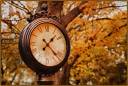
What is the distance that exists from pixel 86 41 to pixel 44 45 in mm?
661

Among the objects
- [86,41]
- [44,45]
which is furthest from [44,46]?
[86,41]

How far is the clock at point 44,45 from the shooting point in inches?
84.9

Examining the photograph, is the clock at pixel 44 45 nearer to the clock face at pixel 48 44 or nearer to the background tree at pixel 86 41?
the clock face at pixel 48 44

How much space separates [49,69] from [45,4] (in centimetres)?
56

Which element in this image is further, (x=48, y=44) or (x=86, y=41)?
(x=86, y=41)

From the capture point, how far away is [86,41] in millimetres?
2818

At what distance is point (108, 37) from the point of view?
9.29 feet

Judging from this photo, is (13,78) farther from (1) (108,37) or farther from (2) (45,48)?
(1) (108,37)

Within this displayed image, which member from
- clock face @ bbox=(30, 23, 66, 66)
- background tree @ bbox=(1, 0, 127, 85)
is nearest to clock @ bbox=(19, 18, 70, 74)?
clock face @ bbox=(30, 23, 66, 66)

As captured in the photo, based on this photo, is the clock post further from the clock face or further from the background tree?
the background tree

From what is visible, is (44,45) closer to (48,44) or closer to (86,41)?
(48,44)

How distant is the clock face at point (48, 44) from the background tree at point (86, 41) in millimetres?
385

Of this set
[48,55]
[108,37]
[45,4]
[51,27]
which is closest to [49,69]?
[48,55]

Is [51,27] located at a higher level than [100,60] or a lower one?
higher
